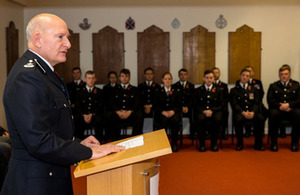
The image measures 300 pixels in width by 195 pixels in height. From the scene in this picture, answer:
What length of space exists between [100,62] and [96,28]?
0.73 metres

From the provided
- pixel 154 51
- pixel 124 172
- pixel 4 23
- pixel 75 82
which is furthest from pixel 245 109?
pixel 124 172

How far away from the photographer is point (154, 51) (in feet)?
24.5

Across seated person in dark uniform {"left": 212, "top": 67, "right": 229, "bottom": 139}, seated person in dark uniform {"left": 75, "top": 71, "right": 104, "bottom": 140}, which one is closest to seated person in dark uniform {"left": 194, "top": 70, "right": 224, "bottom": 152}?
seated person in dark uniform {"left": 212, "top": 67, "right": 229, "bottom": 139}

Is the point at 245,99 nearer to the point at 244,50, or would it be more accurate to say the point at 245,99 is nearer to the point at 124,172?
the point at 244,50

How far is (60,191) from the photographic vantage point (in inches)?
58.2

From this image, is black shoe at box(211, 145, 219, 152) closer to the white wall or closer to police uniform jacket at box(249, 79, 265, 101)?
police uniform jacket at box(249, 79, 265, 101)

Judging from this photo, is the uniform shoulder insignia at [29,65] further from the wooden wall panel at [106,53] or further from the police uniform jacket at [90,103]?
the wooden wall panel at [106,53]

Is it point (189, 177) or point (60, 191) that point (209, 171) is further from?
point (60, 191)

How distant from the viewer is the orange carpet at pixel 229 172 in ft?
12.7

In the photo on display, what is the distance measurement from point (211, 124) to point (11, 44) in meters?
4.08

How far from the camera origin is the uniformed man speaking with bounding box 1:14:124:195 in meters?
1.32

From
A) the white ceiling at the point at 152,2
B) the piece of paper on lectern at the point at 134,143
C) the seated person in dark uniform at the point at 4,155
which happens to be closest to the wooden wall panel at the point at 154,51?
the white ceiling at the point at 152,2

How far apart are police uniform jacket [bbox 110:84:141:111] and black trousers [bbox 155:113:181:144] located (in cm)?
62

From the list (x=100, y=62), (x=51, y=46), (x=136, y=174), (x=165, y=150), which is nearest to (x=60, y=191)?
(x=136, y=174)
